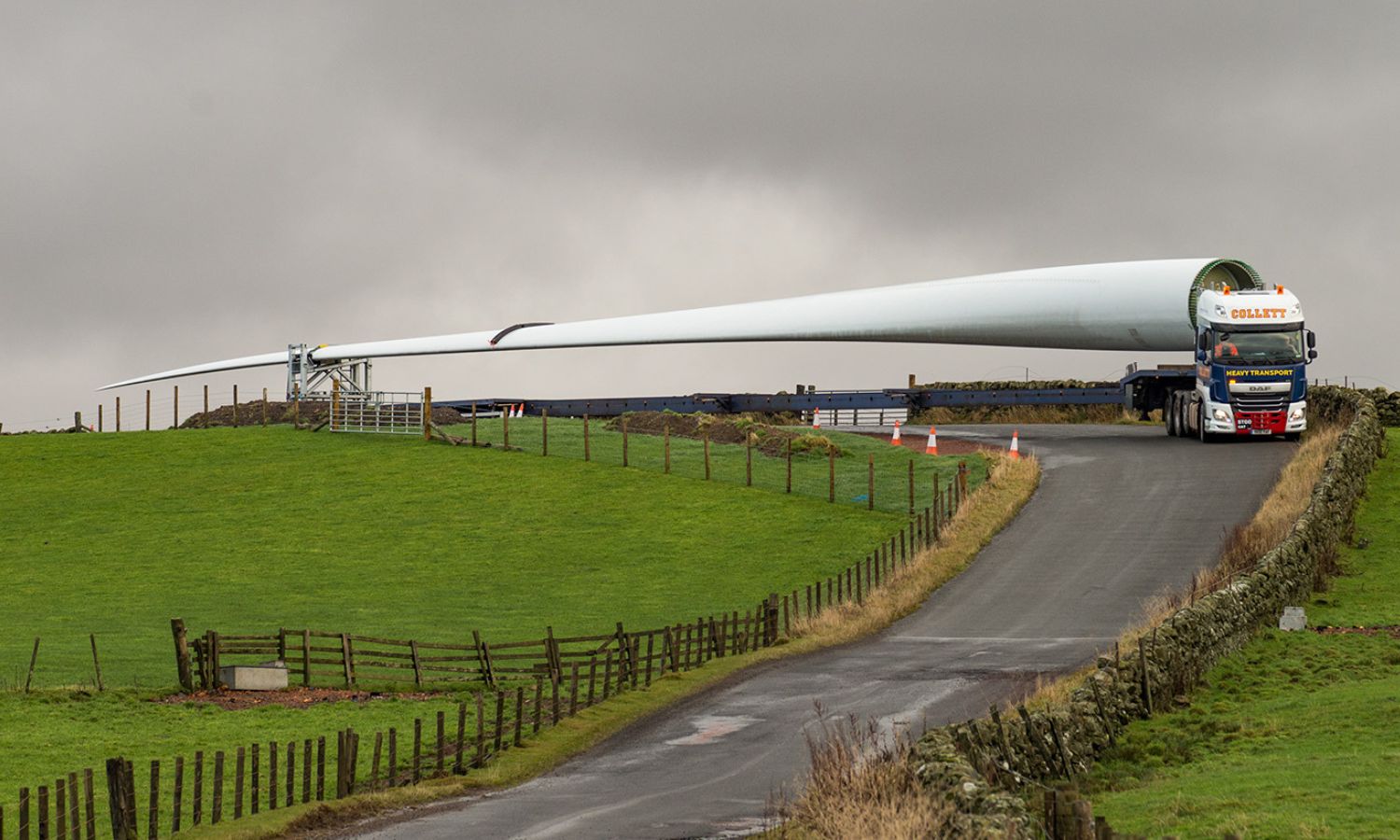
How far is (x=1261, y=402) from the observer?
6025 cm

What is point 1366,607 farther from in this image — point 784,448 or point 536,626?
point 784,448

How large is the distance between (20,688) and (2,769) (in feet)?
23.8

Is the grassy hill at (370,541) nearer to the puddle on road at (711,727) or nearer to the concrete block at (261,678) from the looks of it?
the concrete block at (261,678)

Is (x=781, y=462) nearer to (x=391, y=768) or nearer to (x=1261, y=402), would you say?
(x=1261, y=402)

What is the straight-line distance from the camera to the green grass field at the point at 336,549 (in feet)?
109

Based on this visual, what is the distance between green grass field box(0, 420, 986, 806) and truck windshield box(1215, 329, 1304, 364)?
358 inches

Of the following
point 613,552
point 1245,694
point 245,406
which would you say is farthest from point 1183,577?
point 245,406

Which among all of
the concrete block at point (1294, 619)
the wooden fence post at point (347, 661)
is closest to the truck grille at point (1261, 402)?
the concrete block at point (1294, 619)

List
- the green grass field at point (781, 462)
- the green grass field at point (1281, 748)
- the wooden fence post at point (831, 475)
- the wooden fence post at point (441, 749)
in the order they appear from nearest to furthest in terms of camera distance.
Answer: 1. the green grass field at point (1281, 748)
2. the wooden fence post at point (441, 749)
3. the wooden fence post at point (831, 475)
4. the green grass field at point (781, 462)

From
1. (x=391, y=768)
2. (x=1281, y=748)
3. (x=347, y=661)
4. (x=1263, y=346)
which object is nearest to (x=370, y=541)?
(x=347, y=661)

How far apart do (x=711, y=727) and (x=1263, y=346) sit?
1380 inches

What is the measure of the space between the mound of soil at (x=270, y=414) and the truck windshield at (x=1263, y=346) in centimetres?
3758

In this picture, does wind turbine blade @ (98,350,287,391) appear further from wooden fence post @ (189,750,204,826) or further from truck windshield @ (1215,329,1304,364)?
wooden fence post @ (189,750,204,826)

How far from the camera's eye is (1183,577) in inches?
1644
